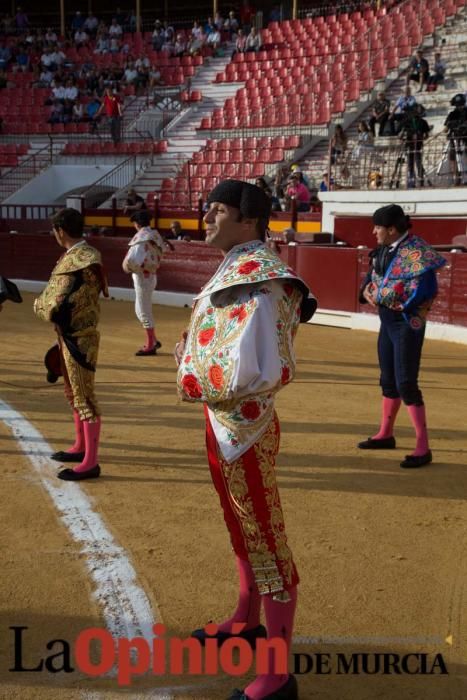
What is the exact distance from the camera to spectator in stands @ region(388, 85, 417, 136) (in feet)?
56.3

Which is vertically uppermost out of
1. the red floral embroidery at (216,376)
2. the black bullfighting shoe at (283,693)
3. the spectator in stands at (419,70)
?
the red floral embroidery at (216,376)

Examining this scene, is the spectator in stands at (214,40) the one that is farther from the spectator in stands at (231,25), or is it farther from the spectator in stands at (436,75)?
the spectator in stands at (436,75)

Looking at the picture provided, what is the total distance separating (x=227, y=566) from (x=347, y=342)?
724 cm

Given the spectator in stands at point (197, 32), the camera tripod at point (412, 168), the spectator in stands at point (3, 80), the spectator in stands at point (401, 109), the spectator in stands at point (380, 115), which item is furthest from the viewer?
the spectator in stands at point (3, 80)

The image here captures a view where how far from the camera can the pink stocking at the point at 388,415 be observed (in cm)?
527

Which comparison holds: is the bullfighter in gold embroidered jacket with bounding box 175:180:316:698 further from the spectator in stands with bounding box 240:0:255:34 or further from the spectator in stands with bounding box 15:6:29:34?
the spectator in stands with bounding box 15:6:29:34

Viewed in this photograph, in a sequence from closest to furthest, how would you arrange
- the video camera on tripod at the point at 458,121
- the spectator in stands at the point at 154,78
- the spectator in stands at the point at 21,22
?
the video camera on tripod at the point at 458,121 < the spectator in stands at the point at 154,78 < the spectator in stands at the point at 21,22

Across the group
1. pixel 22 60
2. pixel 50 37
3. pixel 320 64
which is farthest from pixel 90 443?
pixel 50 37

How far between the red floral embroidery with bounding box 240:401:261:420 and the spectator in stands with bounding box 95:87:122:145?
73.0ft

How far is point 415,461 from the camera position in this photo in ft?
16.6

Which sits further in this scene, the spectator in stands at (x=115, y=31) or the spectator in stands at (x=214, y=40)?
the spectator in stands at (x=115, y=31)

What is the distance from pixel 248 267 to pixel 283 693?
1.31 metres

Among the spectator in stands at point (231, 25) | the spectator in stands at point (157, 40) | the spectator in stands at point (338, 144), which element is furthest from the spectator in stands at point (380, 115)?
the spectator in stands at point (157, 40)

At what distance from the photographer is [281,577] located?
2.60 m
